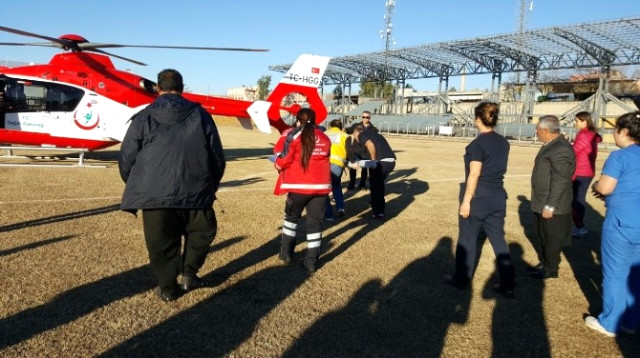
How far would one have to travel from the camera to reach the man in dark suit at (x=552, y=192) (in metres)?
4.46

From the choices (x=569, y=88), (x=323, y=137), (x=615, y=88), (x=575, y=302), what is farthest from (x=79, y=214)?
(x=569, y=88)

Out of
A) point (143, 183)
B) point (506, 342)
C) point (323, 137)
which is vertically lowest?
point (506, 342)

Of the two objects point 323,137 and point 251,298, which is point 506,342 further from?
point 323,137

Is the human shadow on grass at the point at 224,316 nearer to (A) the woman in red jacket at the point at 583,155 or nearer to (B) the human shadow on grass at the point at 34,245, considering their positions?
(B) the human shadow on grass at the point at 34,245

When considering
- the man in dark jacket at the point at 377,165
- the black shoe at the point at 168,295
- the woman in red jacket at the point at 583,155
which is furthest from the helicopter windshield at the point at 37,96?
the woman in red jacket at the point at 583,155

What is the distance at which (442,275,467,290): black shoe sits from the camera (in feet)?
14.2

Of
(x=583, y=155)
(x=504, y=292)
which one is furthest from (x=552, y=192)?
(x=583, y=155)

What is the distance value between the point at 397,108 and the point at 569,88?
21.4 m

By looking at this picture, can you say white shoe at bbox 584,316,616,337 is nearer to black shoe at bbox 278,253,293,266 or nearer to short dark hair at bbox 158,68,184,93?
black shoe at bbox 278,253,293,266

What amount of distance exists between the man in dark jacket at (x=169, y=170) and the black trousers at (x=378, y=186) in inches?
156

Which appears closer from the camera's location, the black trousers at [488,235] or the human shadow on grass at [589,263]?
the black trousers at [488,235]

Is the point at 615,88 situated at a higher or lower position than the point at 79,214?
higher

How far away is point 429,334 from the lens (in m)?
3.39

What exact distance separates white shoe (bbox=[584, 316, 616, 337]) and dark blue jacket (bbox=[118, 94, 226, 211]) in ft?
11.8
